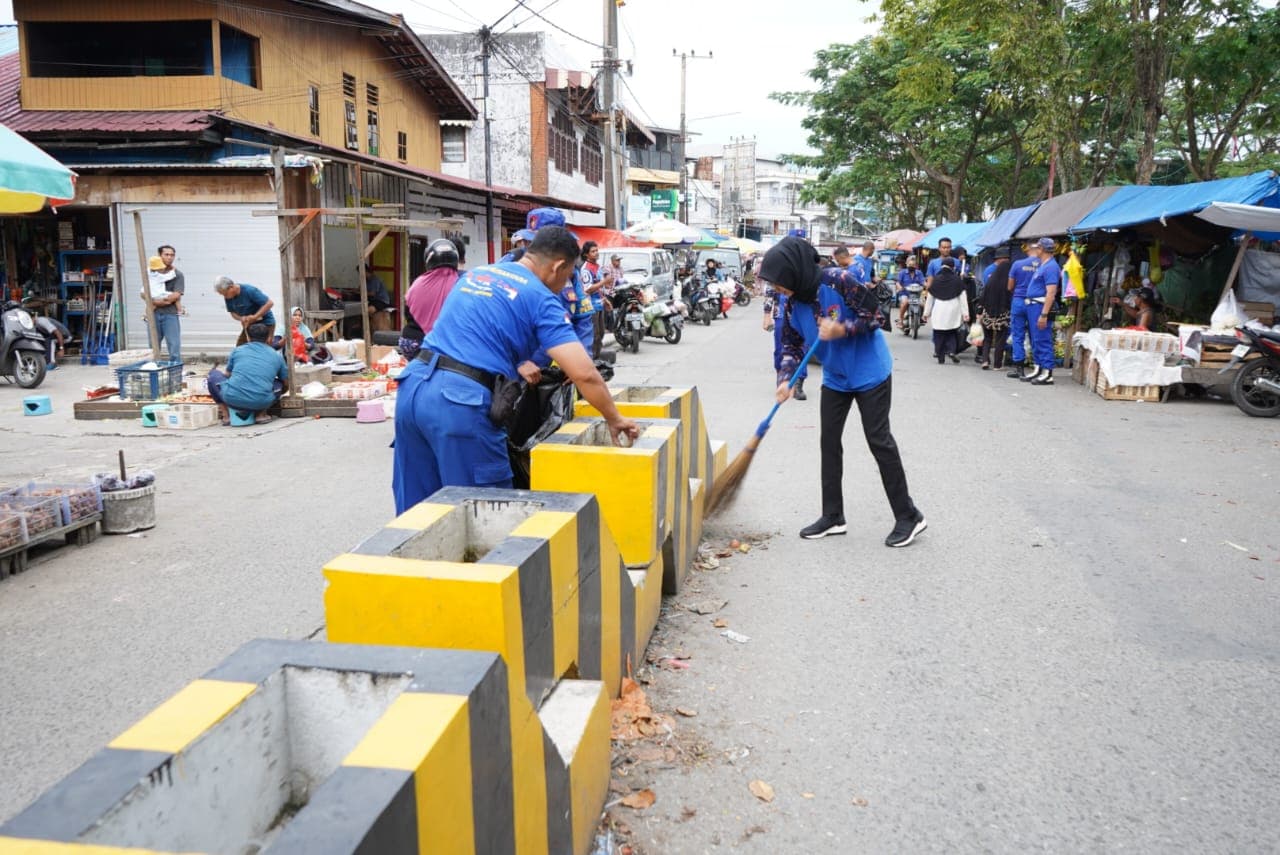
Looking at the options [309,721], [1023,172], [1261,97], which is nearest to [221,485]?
[309,721]

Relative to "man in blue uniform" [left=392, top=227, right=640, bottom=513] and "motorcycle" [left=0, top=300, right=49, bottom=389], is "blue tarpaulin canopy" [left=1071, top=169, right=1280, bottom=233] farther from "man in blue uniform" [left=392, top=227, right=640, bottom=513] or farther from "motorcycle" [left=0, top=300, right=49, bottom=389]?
"motorcycle" [left=0, top=300, right=49, bottom=389]

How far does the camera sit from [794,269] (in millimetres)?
5562

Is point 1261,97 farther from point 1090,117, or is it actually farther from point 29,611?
point 29,611

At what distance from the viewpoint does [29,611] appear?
4.90 metres

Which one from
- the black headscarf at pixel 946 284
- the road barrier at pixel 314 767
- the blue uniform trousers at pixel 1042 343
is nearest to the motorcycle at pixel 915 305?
the black headscarf at pixel 946 284

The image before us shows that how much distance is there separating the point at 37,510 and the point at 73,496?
0.26 meters

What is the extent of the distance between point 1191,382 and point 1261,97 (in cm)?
1072

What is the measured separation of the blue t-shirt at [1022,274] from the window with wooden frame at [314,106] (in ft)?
44.3

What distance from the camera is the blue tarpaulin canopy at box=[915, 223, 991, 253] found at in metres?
20.6

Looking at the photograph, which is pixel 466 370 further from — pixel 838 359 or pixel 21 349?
pixel 21 349

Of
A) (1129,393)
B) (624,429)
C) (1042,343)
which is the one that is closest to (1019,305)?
(1042,343)

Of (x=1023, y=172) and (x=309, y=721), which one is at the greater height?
(x=1023, y=172)

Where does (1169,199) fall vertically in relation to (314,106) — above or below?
below

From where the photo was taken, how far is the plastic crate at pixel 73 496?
19.1ft
